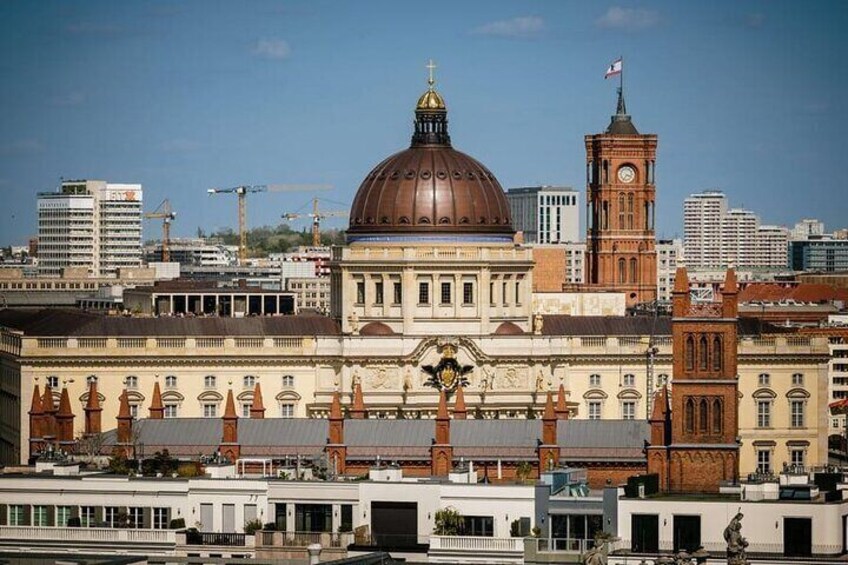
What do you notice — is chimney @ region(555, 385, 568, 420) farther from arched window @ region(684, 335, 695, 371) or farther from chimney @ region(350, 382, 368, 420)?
arched window @ region(684, 335, 695, 371)

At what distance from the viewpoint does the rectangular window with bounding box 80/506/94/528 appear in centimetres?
15050

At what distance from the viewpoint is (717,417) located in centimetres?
16475

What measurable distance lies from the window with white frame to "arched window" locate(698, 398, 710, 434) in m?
32.3

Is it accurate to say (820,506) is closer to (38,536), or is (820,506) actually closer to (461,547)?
(461,547)

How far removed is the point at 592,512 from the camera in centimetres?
14650

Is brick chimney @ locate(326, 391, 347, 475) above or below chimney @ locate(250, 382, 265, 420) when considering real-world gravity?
below

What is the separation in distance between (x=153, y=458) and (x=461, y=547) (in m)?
27.9

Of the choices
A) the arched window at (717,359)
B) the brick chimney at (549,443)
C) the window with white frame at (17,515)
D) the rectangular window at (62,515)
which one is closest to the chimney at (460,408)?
the brick chimney at (549,443)

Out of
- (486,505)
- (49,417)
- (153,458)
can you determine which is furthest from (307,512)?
(49,417)

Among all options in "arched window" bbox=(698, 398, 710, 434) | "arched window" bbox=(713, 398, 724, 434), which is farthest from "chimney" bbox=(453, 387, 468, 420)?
"arched window" bbox=(713, 398, 724, 434)

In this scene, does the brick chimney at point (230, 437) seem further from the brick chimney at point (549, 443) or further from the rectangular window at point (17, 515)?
the rectangular window at point (17, 515)

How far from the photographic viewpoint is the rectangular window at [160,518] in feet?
494

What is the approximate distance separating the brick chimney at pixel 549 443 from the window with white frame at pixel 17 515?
27959mm

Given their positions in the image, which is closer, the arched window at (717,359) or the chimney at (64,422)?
the arched window at (717,359)
